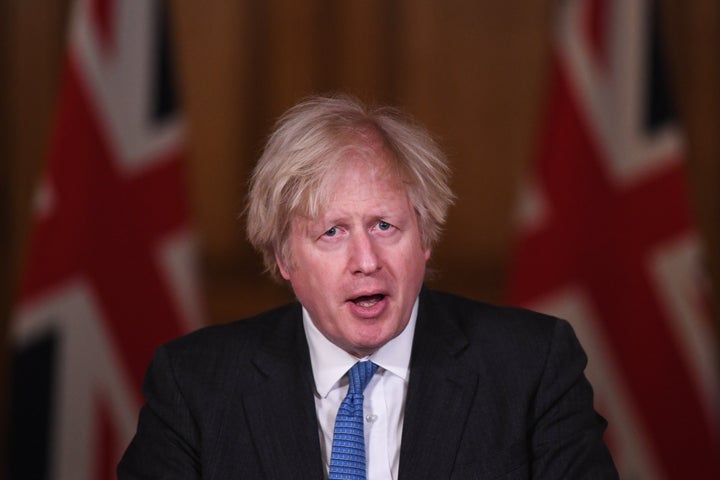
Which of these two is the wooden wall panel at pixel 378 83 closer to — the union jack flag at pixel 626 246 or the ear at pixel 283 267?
the union jack flag at pixel 626 246

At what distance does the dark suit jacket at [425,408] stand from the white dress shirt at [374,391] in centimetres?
3

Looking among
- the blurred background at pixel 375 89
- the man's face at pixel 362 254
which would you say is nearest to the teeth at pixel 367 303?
the man's face at pixel 362 254

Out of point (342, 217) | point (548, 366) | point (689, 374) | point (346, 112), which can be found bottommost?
point (689, 374)

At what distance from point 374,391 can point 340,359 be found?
0.29 feet

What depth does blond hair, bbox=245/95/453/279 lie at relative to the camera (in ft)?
5.40

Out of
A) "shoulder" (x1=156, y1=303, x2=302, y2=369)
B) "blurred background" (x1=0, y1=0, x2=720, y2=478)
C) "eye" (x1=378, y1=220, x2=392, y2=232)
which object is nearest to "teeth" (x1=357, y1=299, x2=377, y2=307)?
"eye" (x1=378, y1=220, x2=392, y2=232)

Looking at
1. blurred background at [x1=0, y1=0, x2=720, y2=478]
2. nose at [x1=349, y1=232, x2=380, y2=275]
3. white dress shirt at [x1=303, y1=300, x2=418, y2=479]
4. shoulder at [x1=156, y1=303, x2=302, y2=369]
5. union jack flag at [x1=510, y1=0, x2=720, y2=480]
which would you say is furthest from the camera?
blurred background at [x1=0, y1=0, x2=720, y2=478]

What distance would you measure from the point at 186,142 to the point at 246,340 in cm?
146

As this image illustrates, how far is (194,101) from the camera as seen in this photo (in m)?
3.43

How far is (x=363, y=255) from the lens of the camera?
62.9 inches

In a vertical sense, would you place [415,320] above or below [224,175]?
below

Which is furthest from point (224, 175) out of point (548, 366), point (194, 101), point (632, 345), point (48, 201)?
point (548, 366)

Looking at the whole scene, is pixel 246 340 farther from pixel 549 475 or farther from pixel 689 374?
pixel 689 374

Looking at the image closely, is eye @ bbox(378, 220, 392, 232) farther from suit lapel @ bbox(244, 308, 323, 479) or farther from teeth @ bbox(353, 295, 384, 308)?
suit lapel @ bbox(244, 308, 323, 479)
